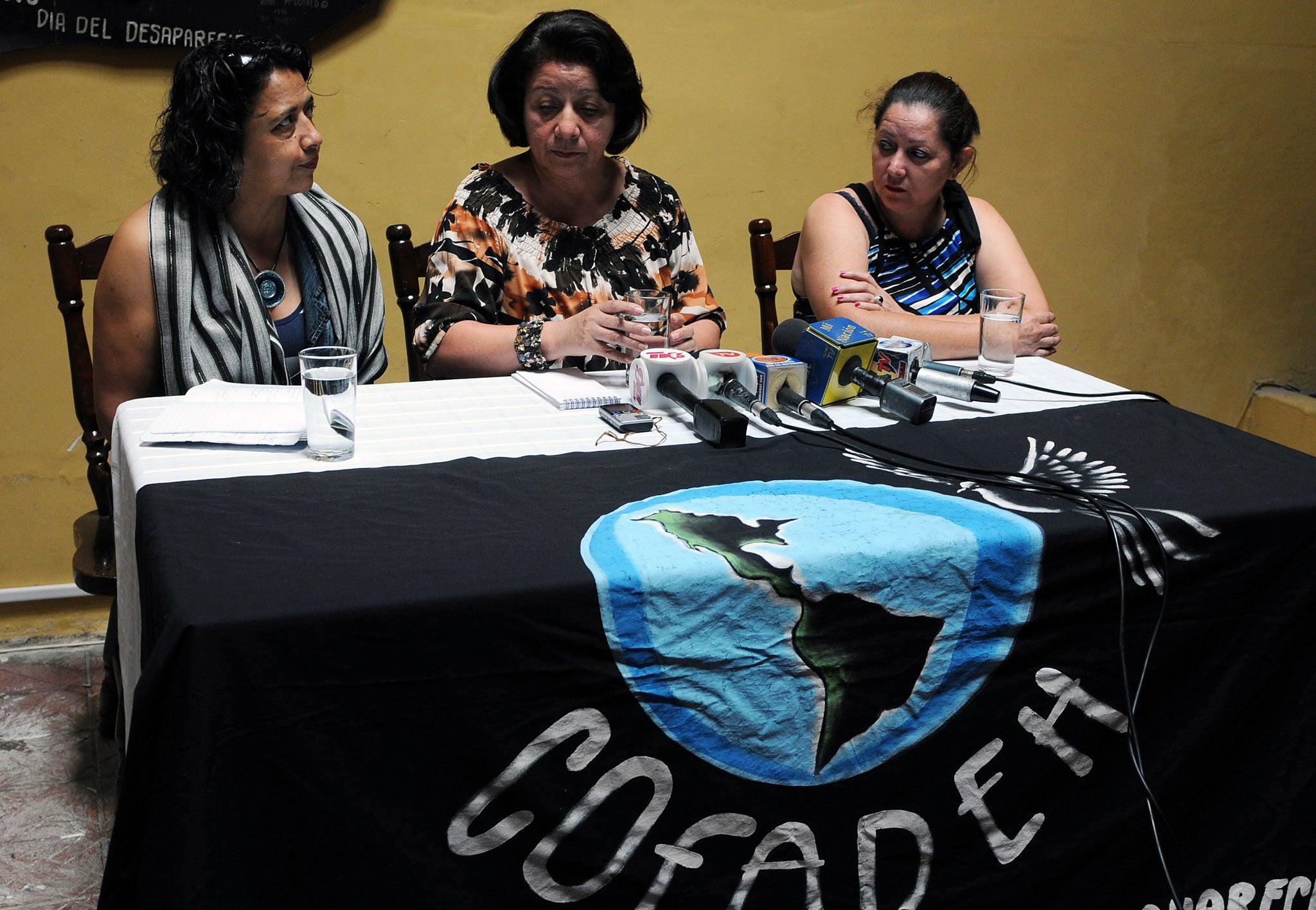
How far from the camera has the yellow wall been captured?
98.7 inches

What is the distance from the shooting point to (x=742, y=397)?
5.19 feet

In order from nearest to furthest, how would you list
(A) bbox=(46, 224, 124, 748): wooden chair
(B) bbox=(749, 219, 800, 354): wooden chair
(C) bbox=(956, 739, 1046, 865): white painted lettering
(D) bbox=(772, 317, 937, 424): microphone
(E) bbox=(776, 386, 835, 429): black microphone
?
(C) bbox=(956, 739, 1046, 865): white painted lettering → (E) bbox=(776, 386, 835, 429): black microphone → (D) bbox=(772, 317, 937, 424): microphone → (A) bbox=(46, 224, 124, 748): wooden chair → (B) bbox=(749, 219, 800, 354): wooden chair

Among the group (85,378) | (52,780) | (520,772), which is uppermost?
(85,378)

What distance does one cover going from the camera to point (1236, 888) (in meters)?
1.38

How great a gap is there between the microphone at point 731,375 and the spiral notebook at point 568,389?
144 mm

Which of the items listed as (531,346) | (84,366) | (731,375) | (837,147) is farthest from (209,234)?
(837,147)

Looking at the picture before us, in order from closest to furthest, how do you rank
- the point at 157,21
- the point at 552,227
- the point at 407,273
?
the point at 552,227 → the point at 407,273 → the point at 157,21

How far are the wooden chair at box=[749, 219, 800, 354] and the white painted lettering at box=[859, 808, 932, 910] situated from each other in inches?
53.8

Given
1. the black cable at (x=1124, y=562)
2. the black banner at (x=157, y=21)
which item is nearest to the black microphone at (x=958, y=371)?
the black cable at (x=1124, y=562)

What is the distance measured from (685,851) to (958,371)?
2.96 ft

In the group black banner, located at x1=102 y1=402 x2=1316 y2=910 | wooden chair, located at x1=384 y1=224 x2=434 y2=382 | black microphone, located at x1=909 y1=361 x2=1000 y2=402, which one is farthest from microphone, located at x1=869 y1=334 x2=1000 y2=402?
wooden chair, located at x1=384 y1=224 x2=434 y2=382

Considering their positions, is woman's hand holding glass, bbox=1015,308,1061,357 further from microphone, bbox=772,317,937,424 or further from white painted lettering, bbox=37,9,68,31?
white painted lettering, bbox=37,9,68,31

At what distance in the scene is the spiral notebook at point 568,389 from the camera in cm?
165

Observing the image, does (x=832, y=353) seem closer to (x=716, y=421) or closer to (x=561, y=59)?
(x=716, y=421)
